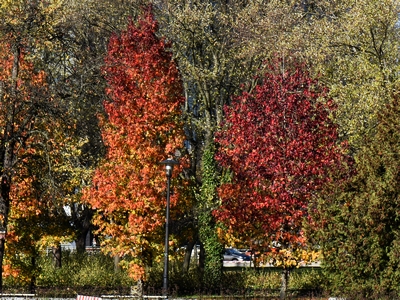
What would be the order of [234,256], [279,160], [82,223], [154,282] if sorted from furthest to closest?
[234,256]
[82,223]
[154,282]
[279,160]

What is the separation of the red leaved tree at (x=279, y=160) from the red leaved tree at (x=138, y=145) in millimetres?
2361

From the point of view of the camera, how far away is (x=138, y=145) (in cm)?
2933

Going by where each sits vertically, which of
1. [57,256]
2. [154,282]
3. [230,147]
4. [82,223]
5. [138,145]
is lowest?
[154,282]

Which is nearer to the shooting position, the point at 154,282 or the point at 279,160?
→ the point at 279,160

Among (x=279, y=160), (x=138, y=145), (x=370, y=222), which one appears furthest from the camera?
(x=138, y=145)

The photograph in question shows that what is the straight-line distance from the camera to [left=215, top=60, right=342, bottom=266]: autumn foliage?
28516 mm

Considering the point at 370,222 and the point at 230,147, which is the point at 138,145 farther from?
the point at 370,222

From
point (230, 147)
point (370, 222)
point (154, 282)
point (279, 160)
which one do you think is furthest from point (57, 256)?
point (370, 222)

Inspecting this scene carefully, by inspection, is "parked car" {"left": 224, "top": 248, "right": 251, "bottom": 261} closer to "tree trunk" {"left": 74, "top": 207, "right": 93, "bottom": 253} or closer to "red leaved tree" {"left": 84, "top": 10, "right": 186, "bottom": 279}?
"tree trunk" {"left": 74, "top": 207, "right": 93, "bottom": 253}

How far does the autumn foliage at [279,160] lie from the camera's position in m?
28.5

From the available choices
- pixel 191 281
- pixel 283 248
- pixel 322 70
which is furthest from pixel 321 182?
pixel 191 281

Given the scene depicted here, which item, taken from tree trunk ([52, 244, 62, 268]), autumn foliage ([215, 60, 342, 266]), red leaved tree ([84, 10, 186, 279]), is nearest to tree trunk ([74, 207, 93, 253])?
tree trunk ([52, 244, 62, 268])

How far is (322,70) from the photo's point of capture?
1326 inches

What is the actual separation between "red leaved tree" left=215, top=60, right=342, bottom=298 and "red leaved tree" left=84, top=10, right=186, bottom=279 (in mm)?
2361
